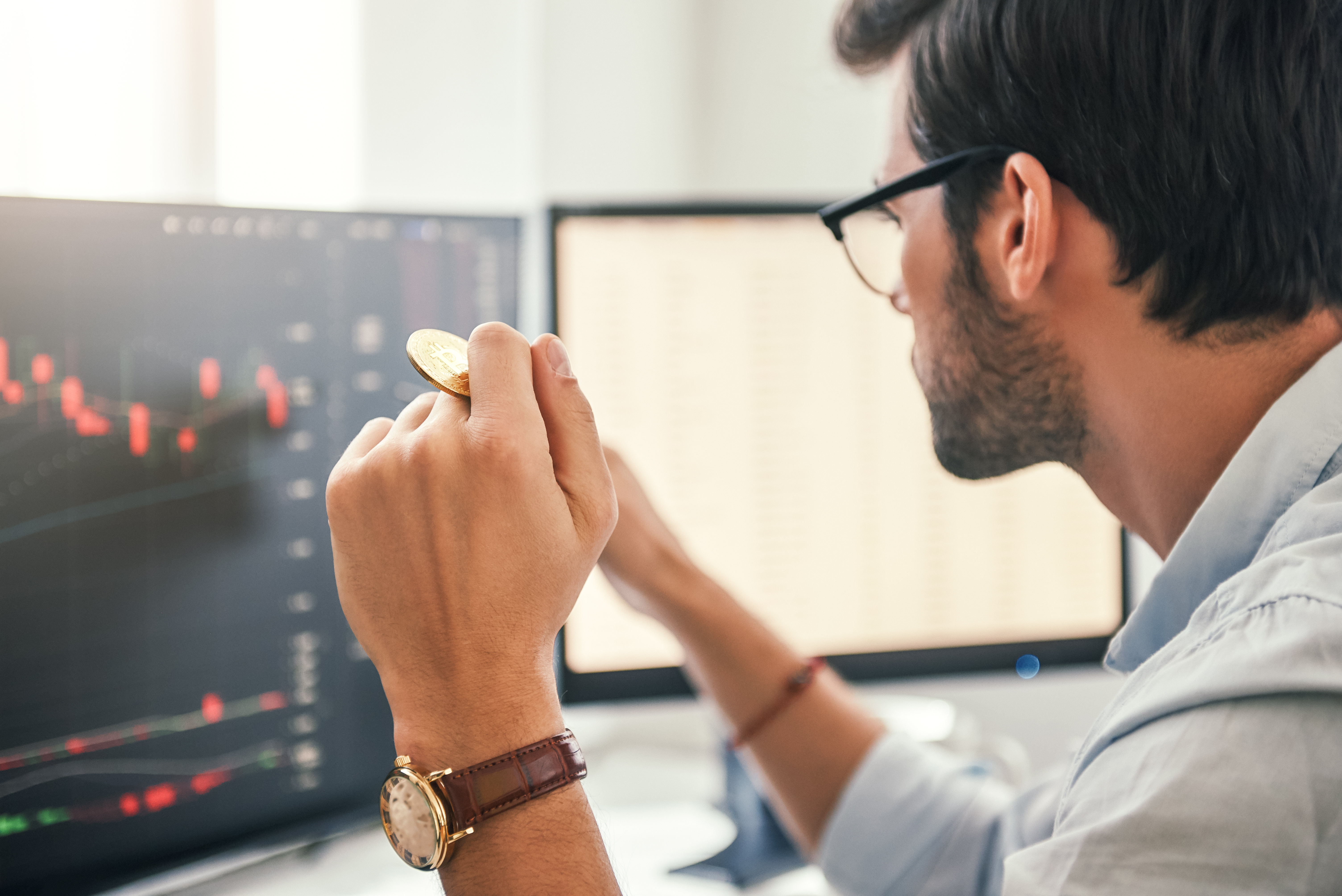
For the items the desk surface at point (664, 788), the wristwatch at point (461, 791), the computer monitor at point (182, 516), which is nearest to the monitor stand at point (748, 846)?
the desk surface at point (664, 788)

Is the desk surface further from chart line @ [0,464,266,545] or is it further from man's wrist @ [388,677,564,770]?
chart line @ [0,464,266,545]

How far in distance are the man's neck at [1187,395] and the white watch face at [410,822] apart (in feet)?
1.64

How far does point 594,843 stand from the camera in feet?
1.69

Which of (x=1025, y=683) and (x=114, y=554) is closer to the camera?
(x=114, y=554)

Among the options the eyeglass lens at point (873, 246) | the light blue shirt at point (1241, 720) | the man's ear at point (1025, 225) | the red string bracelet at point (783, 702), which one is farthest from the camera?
the red string bracelet at point (783, 702)

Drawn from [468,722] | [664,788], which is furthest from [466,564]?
[664,788]

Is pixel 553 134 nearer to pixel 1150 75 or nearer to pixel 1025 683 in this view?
pixel 1150 75

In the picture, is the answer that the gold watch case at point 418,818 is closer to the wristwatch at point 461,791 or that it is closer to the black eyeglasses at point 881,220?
the wristwatch at point 461,791

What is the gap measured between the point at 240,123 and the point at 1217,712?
93cm

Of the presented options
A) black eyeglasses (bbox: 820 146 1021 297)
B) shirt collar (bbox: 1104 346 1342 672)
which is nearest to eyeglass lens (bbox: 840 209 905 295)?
black eyeglasses (bbox: 820 146 1021 297)

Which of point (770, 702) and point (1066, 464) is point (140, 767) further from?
point (1066, 464)

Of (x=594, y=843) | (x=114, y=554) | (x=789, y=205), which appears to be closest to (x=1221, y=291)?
(x=789, y=205)

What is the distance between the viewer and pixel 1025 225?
0.64 meters

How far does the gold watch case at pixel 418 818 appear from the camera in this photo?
0.49 m
